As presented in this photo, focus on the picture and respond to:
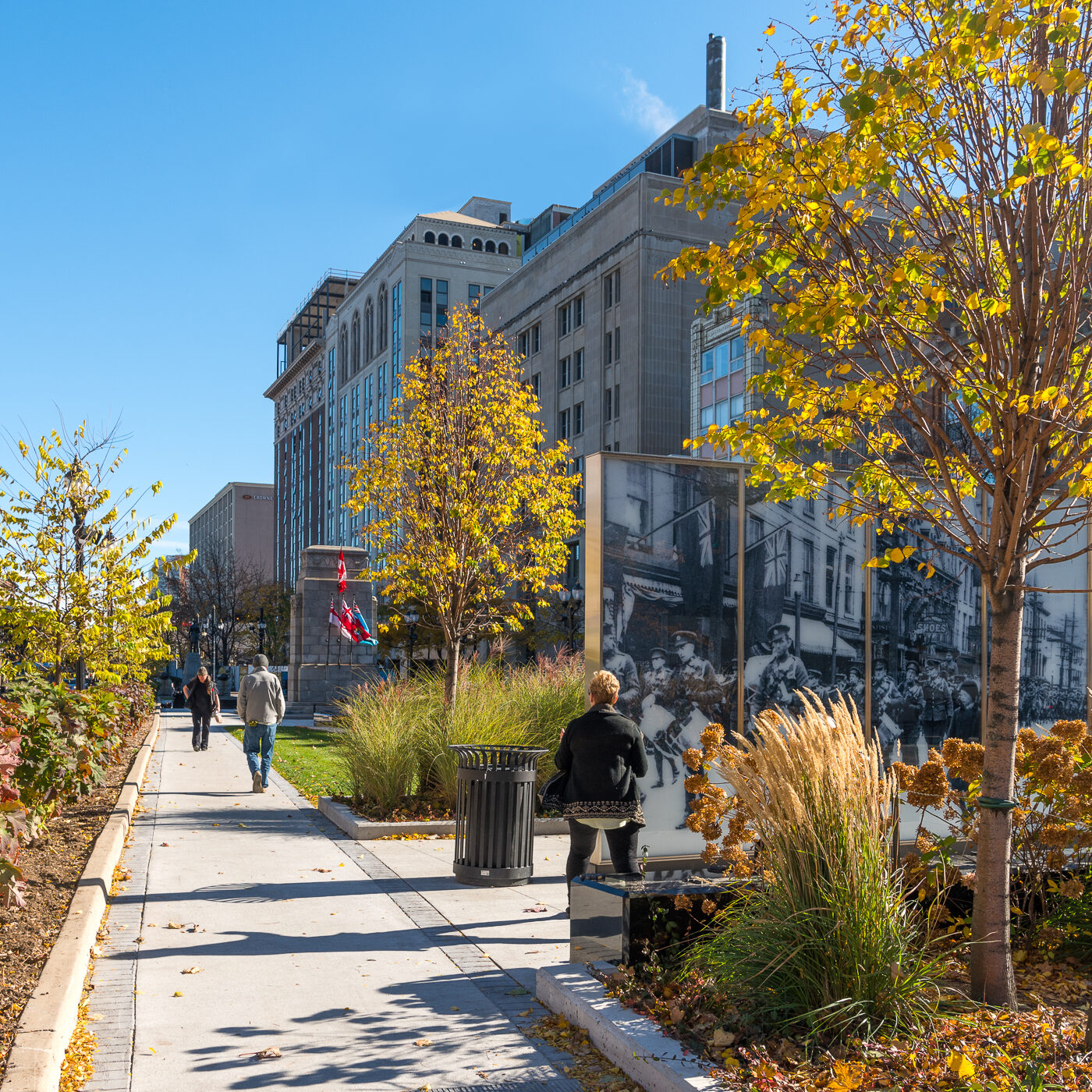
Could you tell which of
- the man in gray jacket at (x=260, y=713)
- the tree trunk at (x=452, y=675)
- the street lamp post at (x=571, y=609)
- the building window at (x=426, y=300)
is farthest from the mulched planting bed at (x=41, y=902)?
the building window at (x=426, y=300)

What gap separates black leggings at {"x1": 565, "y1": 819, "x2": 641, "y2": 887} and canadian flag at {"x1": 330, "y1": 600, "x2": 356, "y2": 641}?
93.2 ft

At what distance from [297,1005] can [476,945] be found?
1646 millimetres

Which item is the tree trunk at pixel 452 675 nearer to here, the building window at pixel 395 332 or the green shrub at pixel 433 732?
the green shrub at pixel 433 732

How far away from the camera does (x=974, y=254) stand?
5395mm

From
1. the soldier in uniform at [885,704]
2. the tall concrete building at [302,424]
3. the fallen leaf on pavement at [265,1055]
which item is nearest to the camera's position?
the fallen leaf on pavement at [265,1055]

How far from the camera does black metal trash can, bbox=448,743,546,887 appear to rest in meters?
9.34

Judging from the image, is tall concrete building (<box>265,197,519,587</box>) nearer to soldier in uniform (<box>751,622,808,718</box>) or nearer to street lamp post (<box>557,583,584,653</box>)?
street lamp post (<box>557,583,584,653</box>)

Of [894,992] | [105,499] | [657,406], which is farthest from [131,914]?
[657,406]

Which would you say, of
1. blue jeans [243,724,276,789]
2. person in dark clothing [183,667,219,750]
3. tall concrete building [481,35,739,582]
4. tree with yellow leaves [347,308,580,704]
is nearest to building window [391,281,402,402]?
tall concrete building [481,35,739,582]

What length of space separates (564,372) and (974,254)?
196ft

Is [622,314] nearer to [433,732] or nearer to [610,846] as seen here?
[433,732]

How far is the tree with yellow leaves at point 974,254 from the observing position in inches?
204

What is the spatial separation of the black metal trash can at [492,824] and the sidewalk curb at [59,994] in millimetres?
2930

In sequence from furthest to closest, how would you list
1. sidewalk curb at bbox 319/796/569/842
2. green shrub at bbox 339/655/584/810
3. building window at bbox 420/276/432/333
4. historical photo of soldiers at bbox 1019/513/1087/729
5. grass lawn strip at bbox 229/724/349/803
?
building window at bbox 420/276/432/333, grass lawn strip at bbox 229/724/349/803, green shrub at bbox 339/655/584/810, sidewalk curb at bbox 319/796/569/842, historical photo of soldiers at bbox 1019/513/1087/729
